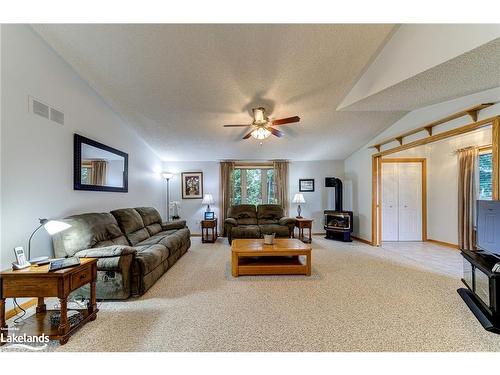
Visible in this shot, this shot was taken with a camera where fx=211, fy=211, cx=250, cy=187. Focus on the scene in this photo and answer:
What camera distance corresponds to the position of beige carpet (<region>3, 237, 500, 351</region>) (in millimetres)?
1689

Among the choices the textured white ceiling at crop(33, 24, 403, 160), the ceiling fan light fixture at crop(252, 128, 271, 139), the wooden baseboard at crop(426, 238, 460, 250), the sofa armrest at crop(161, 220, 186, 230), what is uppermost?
the textured white ceiling at crop(33, 24, 403, 160)

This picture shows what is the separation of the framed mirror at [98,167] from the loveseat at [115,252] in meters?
0.52

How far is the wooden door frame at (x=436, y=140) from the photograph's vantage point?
2549 mm

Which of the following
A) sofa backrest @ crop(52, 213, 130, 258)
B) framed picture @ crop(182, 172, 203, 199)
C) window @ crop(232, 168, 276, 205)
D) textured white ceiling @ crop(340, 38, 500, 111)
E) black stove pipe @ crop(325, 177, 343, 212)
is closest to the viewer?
textured white ceiling @ crop(340, 38, 500, 111)

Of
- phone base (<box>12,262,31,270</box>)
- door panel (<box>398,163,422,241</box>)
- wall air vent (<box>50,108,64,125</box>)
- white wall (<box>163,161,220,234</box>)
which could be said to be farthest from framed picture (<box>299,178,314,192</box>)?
phone base (<box>12,262,31,270</box>)

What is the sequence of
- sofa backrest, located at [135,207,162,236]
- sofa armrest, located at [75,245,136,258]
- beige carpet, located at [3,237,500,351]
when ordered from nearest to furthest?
beige carpet, located at [3,237,500,351] < sofa armrest, located at [75,245,136,258] < sofa backrest, located at [135,207,162,236]

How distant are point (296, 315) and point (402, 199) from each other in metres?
5.05

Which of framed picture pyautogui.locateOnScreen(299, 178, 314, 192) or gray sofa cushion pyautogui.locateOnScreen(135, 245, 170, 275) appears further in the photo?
framed picture pyautogui.locateOnScreen(299, 178, 314, 192)

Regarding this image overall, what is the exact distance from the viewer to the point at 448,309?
2.21m

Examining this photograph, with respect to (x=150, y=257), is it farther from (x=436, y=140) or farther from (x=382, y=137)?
(x=382, y=137)

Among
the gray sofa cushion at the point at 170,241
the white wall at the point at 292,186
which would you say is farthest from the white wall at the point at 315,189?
the gray sofa cushion at the point at 170,241

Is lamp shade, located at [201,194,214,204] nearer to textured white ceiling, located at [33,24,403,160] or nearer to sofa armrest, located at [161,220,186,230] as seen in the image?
sofa armrest, located at [161,220,186,230]

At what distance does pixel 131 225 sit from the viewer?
144 inches

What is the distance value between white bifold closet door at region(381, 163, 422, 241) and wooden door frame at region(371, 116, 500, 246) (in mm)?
626
